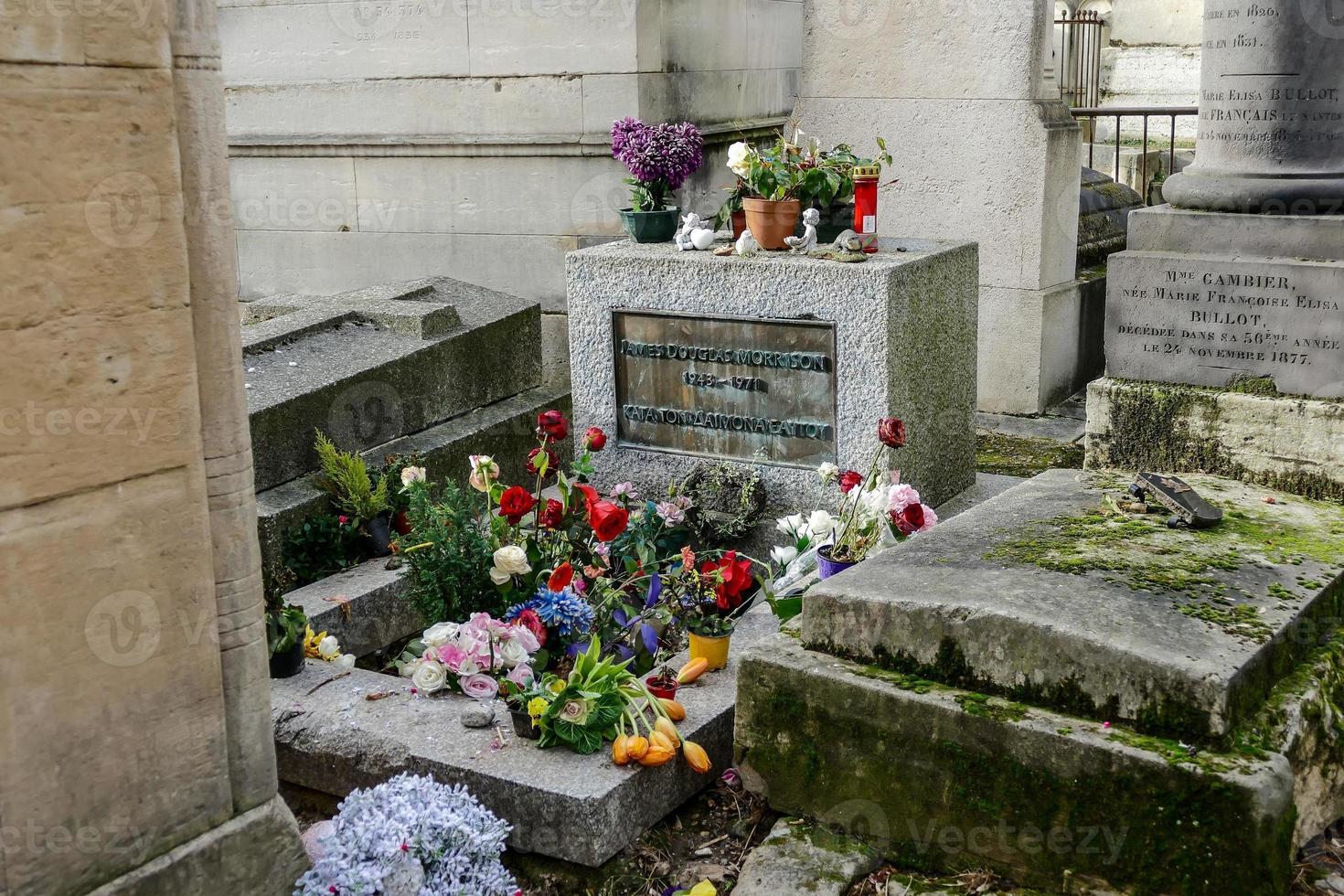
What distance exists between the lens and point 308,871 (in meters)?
3.28

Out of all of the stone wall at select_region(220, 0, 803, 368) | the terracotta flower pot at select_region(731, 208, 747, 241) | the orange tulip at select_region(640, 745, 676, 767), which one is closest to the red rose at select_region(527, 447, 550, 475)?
the terracotta flower pot at select_region(731, 208, 747, 241)

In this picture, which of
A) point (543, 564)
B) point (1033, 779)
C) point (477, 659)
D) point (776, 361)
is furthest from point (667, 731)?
point (776, 361)

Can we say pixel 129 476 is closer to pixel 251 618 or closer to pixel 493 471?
pixel 251 618

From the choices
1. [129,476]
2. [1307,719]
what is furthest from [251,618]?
[1307,719]

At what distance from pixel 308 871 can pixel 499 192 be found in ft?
18.7

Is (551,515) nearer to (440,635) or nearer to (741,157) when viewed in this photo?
(440,635)

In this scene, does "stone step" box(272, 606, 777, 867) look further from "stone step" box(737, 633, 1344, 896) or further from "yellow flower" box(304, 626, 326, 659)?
"stone step" box(737, 633, 1344, 896)

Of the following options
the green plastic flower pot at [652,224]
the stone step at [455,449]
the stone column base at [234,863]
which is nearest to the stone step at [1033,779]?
the stone column base at [234,863]

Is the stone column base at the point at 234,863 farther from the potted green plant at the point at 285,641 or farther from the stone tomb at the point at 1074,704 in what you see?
the stone tomb at the point at 1074,704

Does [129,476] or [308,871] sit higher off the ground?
[129,476]

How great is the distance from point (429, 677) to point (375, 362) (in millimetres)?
2160

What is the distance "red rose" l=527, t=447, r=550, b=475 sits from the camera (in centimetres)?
496

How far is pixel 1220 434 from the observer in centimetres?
566

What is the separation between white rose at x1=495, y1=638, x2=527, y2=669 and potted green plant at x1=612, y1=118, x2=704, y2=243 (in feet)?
8.78
